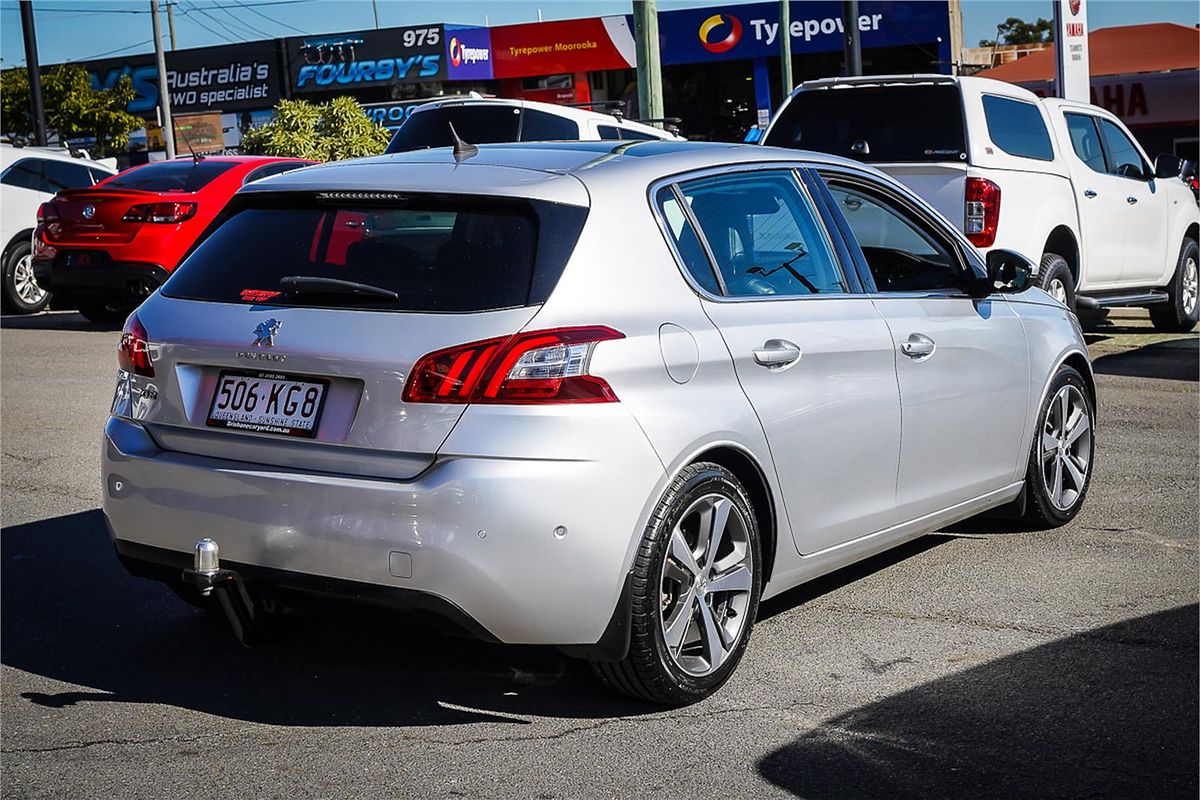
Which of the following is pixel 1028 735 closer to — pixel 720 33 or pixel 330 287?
pixel 330 287

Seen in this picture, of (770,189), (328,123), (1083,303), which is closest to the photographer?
(770,189)

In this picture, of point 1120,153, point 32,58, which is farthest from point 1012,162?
point 32,58

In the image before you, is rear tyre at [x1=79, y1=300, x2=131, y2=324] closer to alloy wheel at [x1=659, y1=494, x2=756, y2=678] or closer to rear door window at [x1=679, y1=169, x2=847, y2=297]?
rear door window at [x1=679, y1=169, x2=847, y2=297]

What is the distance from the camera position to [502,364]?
13.1 feet

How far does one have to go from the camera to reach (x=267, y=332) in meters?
4.28

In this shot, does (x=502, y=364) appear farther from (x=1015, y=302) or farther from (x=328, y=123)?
(x=328, y=123)

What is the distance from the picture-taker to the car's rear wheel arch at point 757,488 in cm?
448

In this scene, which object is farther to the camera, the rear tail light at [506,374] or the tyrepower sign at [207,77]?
the tyrepower sign at [207,77]

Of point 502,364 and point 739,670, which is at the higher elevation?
point 502,364

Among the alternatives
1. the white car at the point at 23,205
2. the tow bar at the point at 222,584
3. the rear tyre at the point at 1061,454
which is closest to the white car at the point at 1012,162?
the rear tyre at the point at 1061,454

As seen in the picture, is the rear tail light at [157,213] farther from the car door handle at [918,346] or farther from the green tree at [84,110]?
the green tree at [84,110]

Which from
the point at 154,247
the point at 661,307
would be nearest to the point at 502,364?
the point at 661,307

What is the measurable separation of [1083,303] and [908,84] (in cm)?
227

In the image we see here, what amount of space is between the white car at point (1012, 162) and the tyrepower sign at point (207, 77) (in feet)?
138
